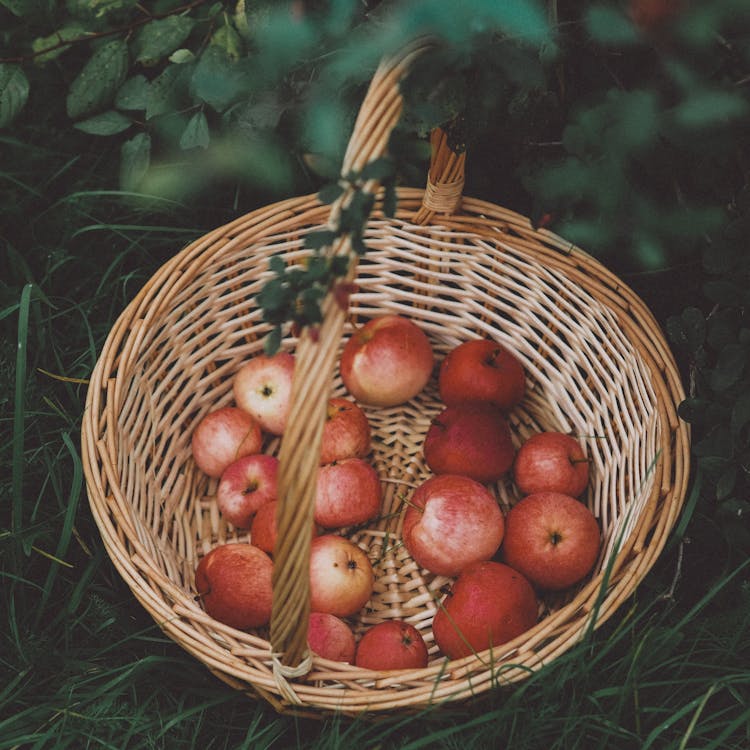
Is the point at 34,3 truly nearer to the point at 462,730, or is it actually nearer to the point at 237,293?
the point at 237,293

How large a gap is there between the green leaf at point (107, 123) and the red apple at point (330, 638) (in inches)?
48.0

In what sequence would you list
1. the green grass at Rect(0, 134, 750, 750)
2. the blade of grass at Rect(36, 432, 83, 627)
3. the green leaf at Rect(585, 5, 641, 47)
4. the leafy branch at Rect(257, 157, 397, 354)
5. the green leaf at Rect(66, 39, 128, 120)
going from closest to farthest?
the leafy branch at Rect(257, 157, 397, 354) → the green leaf at Rect(585, 5, 641, 47) → the green grass at Rect(0, 134, 750, 750) → the blade of grass at Rect(36, 432, 83, 627) → the green leaf at Rect(66, 39, 128, 120)

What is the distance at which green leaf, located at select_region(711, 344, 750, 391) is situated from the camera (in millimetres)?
1354

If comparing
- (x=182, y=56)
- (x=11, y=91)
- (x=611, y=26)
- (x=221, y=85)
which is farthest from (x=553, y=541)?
(x=11, y=91)

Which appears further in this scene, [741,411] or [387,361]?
[387,361]

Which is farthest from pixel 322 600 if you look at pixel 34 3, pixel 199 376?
pixel 34 3

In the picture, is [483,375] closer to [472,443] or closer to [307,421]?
[472,443]

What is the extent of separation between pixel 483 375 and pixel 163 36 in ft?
3.27

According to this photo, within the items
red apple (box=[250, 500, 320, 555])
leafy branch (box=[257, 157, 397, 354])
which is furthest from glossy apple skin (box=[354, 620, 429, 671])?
leafy branch (box=[257, 157, 397, 354])

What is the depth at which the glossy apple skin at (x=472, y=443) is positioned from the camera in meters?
1.65

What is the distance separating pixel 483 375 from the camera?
1727 millimetres

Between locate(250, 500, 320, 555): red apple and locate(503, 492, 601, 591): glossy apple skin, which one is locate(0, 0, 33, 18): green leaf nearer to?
locate(250, 500, 320, 555): red apple

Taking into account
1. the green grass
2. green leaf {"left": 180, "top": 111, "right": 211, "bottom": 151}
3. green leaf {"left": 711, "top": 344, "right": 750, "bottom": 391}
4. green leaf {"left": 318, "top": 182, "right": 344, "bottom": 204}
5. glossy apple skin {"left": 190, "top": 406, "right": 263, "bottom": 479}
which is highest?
green leaf {"left": 318, "top": 182, "right": 344, "bottom": 204}

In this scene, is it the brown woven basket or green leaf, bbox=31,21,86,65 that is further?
green leaf, bbox=31,21,86,65
